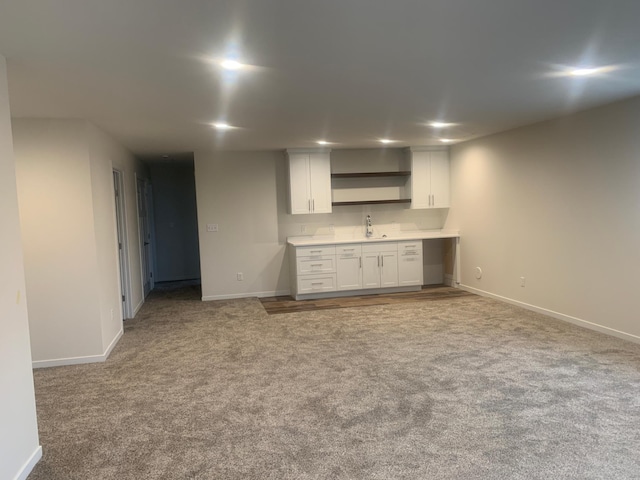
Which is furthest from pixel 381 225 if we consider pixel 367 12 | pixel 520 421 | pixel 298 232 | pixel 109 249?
pixel 367 12

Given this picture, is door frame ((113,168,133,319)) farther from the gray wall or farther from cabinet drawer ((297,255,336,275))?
the gray wall

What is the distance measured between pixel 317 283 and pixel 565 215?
3.49 m

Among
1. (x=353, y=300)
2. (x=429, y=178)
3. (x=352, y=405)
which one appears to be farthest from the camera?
(x=429, y=178)

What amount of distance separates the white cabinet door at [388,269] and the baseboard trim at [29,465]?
532cm

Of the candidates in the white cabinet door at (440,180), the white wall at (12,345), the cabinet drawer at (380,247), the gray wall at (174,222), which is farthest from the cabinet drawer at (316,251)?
the white wall at (12,345)

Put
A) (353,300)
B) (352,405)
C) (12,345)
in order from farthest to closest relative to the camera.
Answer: (353,300)
(352,405)
(12,345)

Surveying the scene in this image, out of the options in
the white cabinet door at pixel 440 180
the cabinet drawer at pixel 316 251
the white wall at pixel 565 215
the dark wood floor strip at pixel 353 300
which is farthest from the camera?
the white cabinet door at pixel 440 180

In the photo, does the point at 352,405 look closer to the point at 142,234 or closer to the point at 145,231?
the point at 142,234

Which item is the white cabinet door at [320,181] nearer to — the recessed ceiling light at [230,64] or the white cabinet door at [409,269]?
the white cabinet door at [409,269]

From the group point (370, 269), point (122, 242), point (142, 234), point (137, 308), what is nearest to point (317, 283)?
point (370, 269)

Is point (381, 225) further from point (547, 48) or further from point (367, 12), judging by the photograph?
point (367, 12)

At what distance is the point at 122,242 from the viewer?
6141mm

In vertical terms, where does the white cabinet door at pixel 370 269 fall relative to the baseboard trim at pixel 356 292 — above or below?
above

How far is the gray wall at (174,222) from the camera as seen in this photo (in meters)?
9.59
